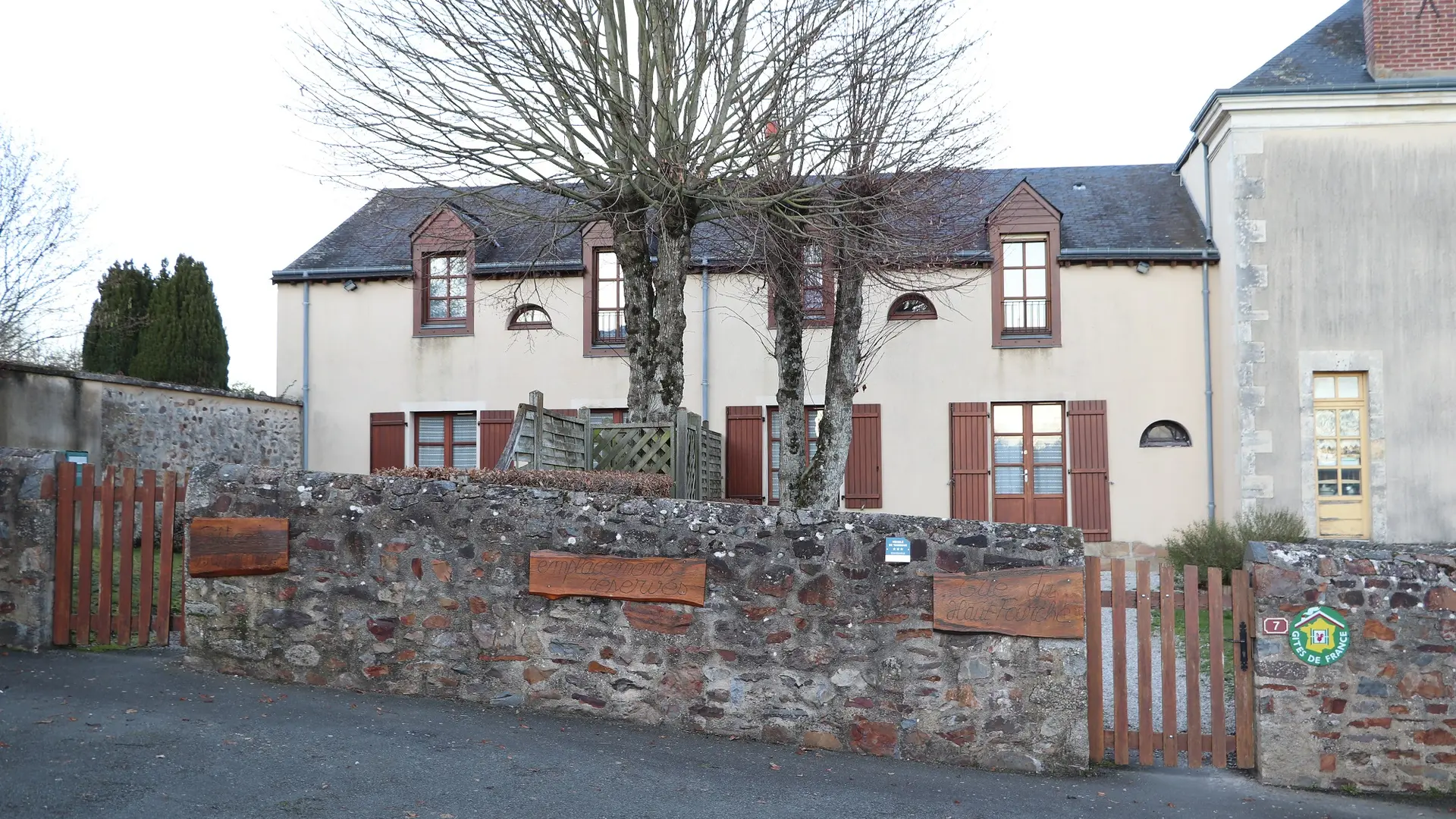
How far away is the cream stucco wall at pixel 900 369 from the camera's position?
55.6 ft

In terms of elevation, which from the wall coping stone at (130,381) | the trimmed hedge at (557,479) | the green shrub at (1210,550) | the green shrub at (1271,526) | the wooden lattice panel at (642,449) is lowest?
the green shrub at (1210,550)

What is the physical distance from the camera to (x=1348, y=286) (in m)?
15.9

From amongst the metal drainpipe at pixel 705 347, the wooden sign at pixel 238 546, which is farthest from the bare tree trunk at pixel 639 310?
the wooden sign at pixel 238 546

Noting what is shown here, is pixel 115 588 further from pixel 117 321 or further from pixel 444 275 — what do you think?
pixel 117 321

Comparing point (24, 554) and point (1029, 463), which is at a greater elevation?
point (1029, 463)

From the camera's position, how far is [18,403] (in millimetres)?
13344

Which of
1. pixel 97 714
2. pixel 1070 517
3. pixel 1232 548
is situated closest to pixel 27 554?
pixel 97 714

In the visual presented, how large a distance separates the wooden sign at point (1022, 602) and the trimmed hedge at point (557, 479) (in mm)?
2447

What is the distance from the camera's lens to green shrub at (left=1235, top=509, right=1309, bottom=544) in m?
14.0

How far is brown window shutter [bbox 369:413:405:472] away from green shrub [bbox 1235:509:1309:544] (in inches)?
491

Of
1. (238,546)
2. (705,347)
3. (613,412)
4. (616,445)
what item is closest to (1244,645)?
(238,546)

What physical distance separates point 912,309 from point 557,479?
389 inches

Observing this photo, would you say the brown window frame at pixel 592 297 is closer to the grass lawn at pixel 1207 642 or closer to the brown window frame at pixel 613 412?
the brown window frame at pixel 613 412

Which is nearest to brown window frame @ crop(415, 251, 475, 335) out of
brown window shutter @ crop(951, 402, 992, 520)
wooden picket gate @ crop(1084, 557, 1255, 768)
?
brown window shutter @ crop(951, 402, 992, 520)
